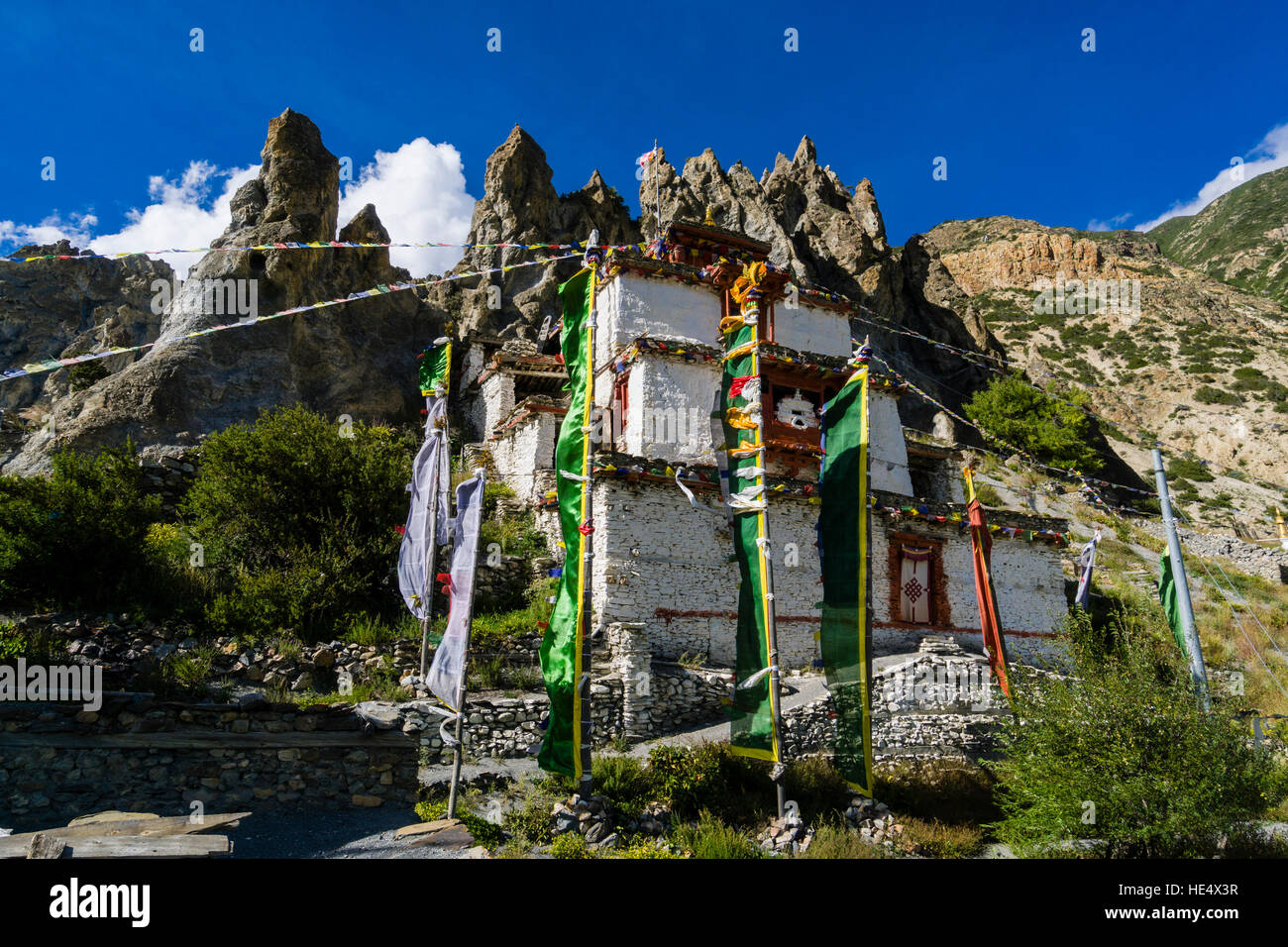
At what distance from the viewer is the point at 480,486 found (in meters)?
12.3

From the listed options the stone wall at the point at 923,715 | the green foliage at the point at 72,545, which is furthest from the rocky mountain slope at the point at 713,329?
the stone wall at the point at 923,715

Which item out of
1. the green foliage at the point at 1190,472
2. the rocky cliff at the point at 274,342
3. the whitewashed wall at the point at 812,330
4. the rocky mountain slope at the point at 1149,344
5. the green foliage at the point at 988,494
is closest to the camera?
the rocky cliff at the point at 274,342

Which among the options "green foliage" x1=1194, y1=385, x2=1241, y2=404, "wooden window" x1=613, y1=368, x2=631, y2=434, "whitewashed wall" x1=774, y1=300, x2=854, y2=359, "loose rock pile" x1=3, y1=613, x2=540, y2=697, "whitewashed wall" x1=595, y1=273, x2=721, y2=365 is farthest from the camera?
"green foliage" x1=1194, y1=385, x2=1241, y2=404

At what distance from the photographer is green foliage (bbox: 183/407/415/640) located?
53.0ft

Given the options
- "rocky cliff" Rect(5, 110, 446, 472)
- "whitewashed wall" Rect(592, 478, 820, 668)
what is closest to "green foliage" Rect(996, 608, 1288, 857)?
"whitewashed wall" Rect(592, 478, 820, 668)

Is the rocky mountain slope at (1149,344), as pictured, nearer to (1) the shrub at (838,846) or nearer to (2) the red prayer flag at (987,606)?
(2) the red prayer flag at (987,606)

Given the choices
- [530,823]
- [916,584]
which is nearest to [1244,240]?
[916,584]

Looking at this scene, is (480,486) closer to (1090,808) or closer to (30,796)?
(30,796)

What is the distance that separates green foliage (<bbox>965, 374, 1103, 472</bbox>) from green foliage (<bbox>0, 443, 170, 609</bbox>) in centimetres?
4610

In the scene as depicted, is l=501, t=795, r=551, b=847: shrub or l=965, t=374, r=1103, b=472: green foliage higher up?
l=965, t=374, r=1103, b=472: green foliage

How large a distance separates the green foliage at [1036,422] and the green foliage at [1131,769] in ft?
124

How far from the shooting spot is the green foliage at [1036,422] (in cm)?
4597

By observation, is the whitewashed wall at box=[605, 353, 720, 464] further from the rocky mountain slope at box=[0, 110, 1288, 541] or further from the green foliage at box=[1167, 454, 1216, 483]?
the green foliage at box=[1167, 454, 1216, 483]

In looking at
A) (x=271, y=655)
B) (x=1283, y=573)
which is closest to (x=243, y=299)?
(x=271, y=655)
